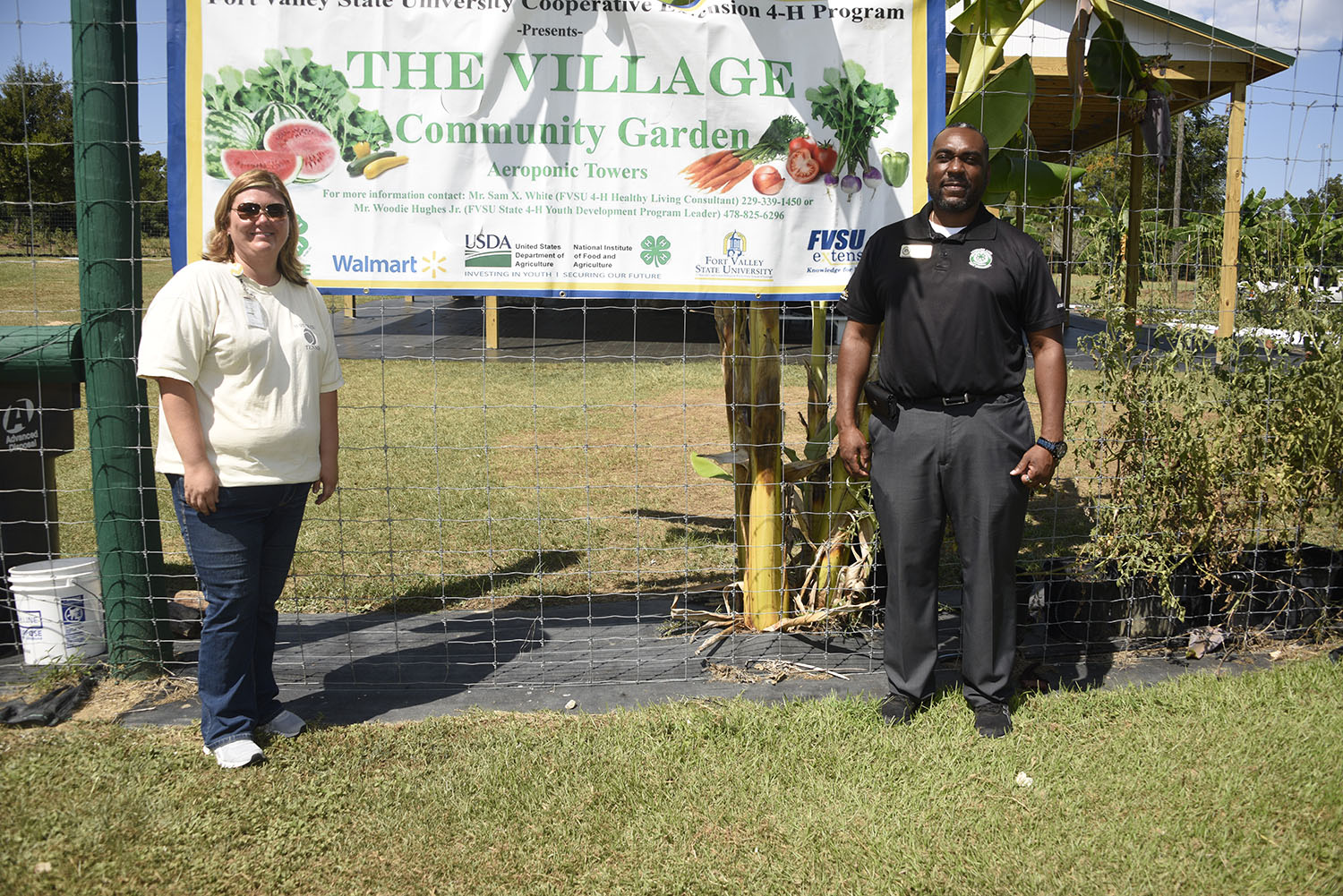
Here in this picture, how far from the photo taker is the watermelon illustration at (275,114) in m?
3.95

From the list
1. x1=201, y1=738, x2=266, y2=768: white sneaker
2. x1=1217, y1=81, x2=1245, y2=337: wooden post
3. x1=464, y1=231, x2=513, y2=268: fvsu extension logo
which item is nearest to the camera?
x1=201, y1=738, x2=266, y2=768: white sneaker

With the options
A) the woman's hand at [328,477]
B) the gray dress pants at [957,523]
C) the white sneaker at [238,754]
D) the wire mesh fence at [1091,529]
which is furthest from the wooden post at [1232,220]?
the white sneaker at [238,754]

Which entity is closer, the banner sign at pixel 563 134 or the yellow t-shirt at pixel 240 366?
the yellow t-shirt at pixel 240 366

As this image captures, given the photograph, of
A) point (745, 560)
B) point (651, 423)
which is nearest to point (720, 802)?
point (745, 560)

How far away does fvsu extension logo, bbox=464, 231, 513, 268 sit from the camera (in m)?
4.06

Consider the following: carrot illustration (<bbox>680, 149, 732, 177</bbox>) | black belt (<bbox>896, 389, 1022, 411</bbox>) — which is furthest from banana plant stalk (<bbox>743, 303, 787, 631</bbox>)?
black belt (<bbox>896, 389, 1022, 411</bbox>)

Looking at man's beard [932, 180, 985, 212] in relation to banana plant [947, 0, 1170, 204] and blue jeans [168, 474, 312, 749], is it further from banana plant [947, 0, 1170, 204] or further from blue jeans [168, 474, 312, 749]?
blue jeans [168, 474, 312, 749]

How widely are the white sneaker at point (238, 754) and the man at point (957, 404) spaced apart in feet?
7.48

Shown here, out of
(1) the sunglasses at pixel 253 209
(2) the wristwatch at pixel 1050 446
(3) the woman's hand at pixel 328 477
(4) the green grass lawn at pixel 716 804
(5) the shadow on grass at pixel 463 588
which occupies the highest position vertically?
(1) the sunglasses at pixel 253 209

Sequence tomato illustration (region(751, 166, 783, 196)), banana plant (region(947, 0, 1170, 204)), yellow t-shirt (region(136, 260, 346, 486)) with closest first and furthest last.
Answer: yellow t-shirt (region(136, 260, 346, 486)), tomato illustration (region(751, 166, 783, 196)), banana plant (region(947, 0, 1170, 204))

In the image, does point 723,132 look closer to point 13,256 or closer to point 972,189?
point 972,189

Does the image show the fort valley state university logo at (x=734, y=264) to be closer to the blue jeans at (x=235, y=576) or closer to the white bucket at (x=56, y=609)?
the blue jeans at (x=235, y=576)

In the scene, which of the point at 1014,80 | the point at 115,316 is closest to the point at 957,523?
the point at 1014,80

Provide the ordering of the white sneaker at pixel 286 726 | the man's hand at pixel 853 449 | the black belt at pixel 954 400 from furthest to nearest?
1. the man's hand at pixel 853 449
2. the white sneaker at pixel 286 726
3. the black belt at pixel 954 400
